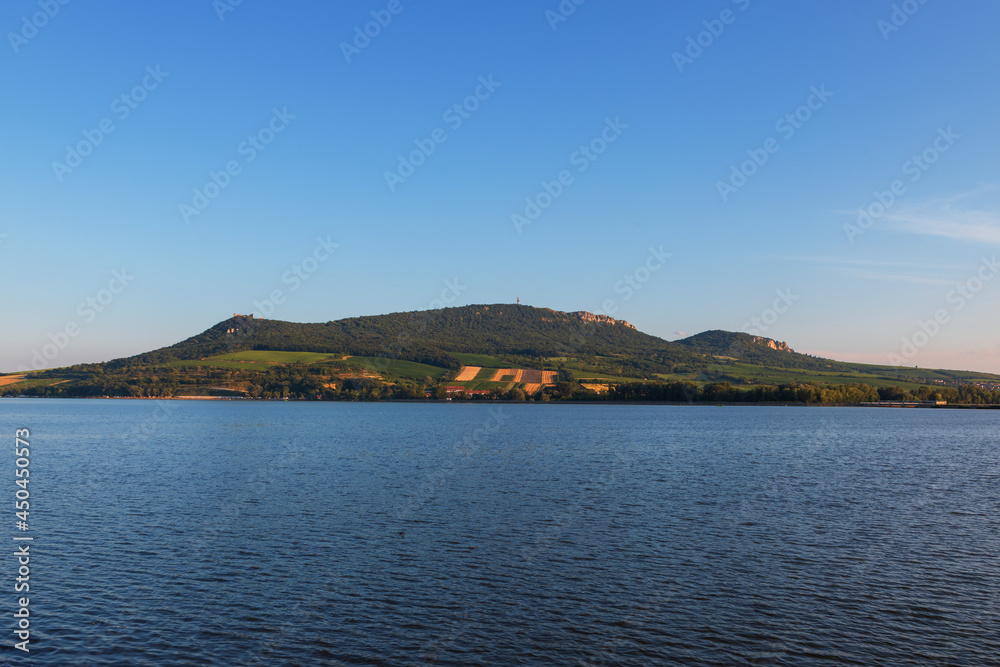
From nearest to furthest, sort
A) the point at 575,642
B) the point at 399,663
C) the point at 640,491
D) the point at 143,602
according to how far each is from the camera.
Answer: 1. the point at 399,663
2. the point at 575,642
3. the point at 143,602
4. the point at 640,491

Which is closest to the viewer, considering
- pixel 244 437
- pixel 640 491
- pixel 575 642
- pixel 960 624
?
pixel 575 642

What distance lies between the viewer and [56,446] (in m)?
73.7

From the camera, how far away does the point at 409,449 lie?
72.5 m

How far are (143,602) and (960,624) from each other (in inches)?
1047

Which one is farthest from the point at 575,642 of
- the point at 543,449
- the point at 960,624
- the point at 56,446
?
the point at 56,446

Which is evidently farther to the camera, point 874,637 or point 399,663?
point 874,637

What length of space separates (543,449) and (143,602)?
2116 inches

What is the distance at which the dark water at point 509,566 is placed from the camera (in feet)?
60.9

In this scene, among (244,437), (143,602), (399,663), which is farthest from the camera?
(244,437)

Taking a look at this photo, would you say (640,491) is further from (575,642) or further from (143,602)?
(143,602)

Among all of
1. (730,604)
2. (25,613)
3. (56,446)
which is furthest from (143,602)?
(56,446)

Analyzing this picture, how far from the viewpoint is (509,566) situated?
1022 inches

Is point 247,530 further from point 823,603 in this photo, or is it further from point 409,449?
Result: point 409,449

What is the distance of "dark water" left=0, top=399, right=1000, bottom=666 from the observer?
731 inches
